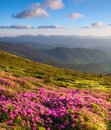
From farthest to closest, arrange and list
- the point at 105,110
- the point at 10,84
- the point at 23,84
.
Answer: the point at 23,84, the point at 10,84, the point at 105,110

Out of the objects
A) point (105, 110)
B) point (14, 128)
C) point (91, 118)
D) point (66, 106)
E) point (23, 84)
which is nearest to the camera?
point (14, 128)

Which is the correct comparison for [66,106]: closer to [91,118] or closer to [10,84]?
[91,118]

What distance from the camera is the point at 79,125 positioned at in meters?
11.4

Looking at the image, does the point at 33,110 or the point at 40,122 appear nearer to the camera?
the point at 40,122

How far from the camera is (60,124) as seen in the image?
1152 cm

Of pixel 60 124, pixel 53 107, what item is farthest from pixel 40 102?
pixel 60 124

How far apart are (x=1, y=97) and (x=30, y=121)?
132 inches

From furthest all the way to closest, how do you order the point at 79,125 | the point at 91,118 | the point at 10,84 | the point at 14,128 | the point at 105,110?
the point at 10,84 → the point at 105,110 → the point at 91,118 → the point at 79,125 → the point at 14,128

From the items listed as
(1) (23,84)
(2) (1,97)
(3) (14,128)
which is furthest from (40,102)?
(1) (23,84)

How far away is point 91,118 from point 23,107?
345 centimetres

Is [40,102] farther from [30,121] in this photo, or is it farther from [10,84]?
[10,84]

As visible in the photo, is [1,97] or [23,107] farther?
[1,97]

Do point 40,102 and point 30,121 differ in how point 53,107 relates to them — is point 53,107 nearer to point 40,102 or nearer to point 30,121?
point 40,102

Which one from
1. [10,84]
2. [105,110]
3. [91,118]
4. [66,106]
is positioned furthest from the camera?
[10,84]
